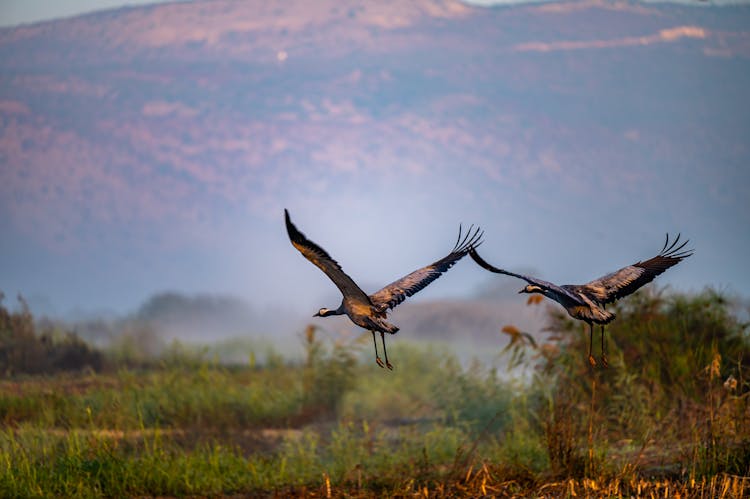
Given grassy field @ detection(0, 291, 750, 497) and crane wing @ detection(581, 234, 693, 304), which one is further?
grassy field @ detection(0, 291, 750, 497)

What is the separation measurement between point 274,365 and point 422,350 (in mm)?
2888

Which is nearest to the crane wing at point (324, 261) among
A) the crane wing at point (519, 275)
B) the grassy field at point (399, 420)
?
the crane wing at point (519, 275)

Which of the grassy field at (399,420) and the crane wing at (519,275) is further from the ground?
the crane wing at (519,275)

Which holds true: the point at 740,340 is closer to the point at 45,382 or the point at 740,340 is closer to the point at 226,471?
the point at 226,471

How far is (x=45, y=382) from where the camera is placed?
11852mm

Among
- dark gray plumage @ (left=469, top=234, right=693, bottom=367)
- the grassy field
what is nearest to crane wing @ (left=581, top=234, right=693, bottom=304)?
dark gray plumage @ (left=469, top=234, right=693, bottom=367)

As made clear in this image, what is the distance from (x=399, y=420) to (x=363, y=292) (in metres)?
8.85

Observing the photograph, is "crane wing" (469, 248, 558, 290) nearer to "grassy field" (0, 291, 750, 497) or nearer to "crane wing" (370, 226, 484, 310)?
"crane wing" (370, 226, 484, 310)

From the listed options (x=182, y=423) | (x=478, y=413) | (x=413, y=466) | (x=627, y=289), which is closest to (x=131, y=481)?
(x=413, y=466)

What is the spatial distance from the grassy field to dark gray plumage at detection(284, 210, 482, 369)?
91.6 inches

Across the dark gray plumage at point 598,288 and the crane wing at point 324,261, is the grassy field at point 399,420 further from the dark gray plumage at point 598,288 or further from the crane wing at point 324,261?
the crane wing at point 324,261

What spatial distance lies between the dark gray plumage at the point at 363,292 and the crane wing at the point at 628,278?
55 centimetres

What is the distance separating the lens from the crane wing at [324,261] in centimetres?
358

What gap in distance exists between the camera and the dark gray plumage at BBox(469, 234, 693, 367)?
12.2ft
